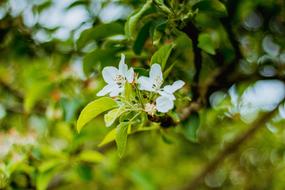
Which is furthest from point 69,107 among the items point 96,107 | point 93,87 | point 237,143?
point 237,143

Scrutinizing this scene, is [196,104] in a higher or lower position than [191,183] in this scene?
higher

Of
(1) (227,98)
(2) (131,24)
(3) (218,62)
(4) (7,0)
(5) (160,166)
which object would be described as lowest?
(5) (160,166)

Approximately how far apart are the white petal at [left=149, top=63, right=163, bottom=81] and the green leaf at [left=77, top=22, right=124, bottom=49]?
470 mm

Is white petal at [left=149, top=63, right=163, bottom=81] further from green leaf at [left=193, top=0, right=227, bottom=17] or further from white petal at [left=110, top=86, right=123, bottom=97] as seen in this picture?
green leaf at [left=193, top=0, right=227, bottom=17]

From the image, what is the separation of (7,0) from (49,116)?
631 millimetres

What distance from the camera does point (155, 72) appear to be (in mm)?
1049

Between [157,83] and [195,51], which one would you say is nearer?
[157,83]

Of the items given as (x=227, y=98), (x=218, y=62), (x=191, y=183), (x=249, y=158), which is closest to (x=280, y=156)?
(x=249, y=158)

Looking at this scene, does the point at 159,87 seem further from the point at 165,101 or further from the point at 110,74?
the point at 110,74

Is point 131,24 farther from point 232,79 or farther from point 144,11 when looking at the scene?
point 232,79

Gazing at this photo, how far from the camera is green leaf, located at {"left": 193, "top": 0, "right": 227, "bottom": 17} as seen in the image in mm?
1255

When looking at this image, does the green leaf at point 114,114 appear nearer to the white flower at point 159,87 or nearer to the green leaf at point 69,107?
the white flower at point 159,87

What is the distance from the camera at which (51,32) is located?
2.23 m

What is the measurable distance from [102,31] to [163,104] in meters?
0.56
